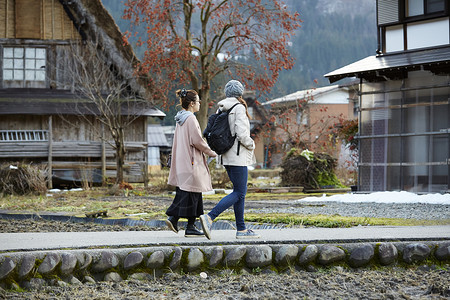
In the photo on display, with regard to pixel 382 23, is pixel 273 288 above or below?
below

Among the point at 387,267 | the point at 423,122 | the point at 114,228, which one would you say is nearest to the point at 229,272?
the point at 387,267

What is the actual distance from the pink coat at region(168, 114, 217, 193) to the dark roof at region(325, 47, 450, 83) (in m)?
8.74

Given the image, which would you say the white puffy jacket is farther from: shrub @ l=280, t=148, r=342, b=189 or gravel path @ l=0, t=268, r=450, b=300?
shrub @ l=280, t=148, r=342, b=189

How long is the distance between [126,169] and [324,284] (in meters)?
17.5

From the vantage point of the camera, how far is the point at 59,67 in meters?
22.4

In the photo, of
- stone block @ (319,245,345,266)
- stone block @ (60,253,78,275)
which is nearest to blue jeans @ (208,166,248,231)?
stone block @ (319,245,345,266)

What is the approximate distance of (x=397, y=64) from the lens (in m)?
14.7

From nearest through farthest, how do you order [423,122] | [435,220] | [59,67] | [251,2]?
[435,220] < [423,122] < [251,2] < [59,67]

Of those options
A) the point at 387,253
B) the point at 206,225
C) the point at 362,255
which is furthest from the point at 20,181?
the point at 387,253

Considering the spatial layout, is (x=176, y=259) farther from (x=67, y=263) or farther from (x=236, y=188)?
(x=236, y=188)

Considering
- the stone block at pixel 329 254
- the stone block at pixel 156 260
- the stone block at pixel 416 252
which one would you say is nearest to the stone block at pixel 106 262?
Result: the stone block at pixel 156 260

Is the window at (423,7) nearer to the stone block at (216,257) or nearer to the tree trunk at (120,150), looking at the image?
the tree trunk at (120,150)

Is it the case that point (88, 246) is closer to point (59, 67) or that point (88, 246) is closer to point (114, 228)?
point (114, 228)

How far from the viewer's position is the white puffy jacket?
6445 millimetres
